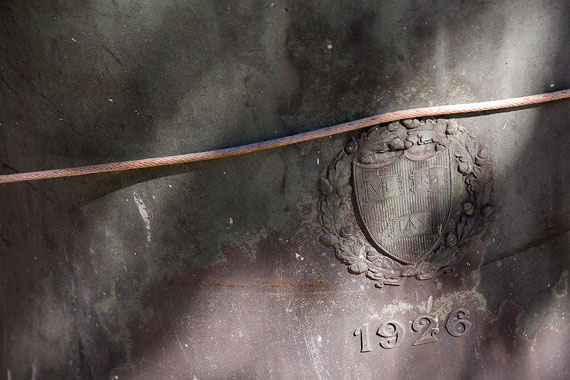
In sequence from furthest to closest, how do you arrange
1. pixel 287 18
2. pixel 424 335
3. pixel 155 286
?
1. pixel 424 335
2. pixel 155 286
3. pixel 287 18

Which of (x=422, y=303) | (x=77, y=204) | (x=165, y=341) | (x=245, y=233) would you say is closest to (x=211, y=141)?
(x=245, y=233)

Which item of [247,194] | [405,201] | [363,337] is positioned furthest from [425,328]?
[247,194]

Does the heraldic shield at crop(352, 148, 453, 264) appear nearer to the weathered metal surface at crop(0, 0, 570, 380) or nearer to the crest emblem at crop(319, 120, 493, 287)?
the crest emblem at crop(319, 120, 493, 287)

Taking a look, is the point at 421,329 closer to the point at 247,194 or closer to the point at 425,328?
the point at 425,328

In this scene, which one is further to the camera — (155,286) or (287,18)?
(155,286)

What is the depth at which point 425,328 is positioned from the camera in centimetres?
157

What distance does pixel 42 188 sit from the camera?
1450 mm

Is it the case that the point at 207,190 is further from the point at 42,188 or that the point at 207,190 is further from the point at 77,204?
the point at 42,188

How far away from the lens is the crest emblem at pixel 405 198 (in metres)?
1.36

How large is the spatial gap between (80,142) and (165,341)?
552 mm

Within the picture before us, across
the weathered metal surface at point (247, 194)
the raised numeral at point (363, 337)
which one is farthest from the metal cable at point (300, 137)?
the raised numeral at point (363, 337)

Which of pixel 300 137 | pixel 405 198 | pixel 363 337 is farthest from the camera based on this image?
pixel 363 337

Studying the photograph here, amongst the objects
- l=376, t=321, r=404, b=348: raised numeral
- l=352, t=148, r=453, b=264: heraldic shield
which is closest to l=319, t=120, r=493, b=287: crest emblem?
l=352, t=148, r=453, b=264: heraldic shield

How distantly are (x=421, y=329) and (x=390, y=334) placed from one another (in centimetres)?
9
